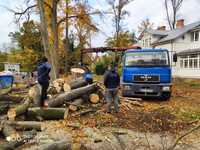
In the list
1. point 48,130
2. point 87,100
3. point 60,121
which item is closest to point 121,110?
point 87,100

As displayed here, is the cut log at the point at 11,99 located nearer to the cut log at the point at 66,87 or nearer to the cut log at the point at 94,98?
the cut log at the point at 66,87

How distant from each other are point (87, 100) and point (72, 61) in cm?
3667

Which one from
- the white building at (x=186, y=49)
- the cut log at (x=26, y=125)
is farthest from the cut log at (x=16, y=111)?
Result: the white building at (x=186, y=49)

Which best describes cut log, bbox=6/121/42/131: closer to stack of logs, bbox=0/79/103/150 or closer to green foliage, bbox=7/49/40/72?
stack of logs, bbox=0/79/103/150

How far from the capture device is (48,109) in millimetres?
11906

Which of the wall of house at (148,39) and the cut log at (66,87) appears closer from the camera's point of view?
the cut log at (66,87)

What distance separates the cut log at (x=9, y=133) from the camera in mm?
9156

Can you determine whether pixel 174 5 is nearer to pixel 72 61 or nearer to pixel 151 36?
pixel 151 36

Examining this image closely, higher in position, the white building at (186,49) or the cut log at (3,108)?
the white building at (186,49)

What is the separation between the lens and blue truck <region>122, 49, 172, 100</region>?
15.9 m

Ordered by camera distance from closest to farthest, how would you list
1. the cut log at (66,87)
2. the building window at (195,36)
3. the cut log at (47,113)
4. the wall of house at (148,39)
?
1. the cut log at (47,113)
2. the cut log at (66,87)
3. the building window at (195,36)
4. the wall of house at (148,39)

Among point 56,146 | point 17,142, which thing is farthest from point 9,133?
point 56,146

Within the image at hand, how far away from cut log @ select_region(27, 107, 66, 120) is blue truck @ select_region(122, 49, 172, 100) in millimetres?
5151

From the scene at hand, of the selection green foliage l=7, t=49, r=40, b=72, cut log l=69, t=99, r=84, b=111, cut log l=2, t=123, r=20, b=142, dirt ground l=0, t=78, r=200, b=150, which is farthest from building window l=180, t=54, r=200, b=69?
cut log l=2, t=123, r=20, b=142
